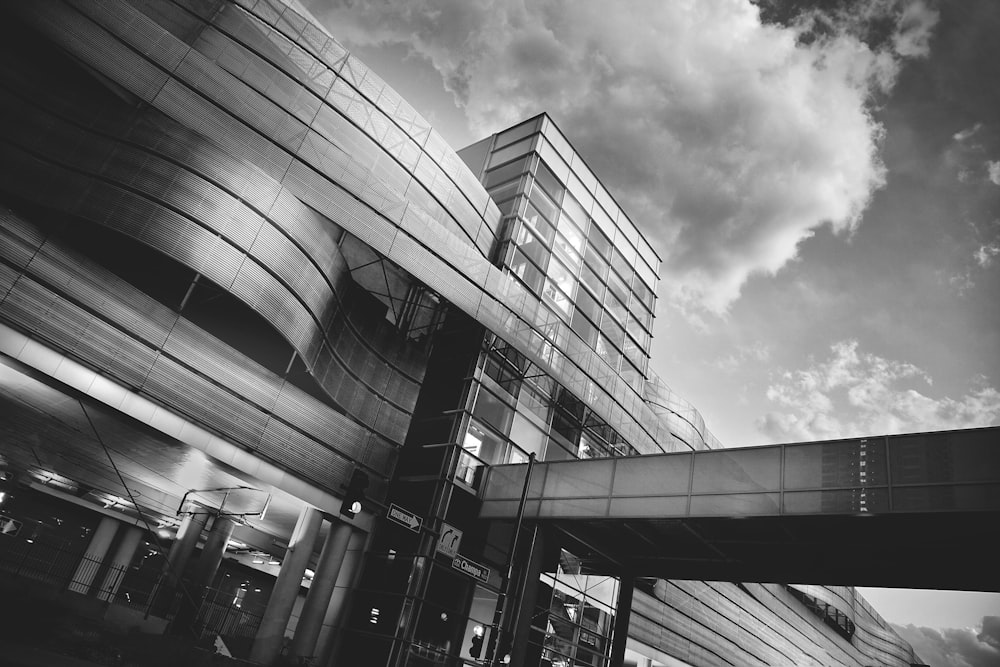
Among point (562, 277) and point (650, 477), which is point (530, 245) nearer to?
point (562, 277)

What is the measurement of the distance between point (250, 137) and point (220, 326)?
663cm

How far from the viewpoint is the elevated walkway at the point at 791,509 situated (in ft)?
47.5

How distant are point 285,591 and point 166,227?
11.4m

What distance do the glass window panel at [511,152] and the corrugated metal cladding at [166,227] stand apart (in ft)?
46.8

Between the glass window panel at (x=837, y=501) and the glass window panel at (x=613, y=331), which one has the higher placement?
the glass window panel at (x=613, y=331)

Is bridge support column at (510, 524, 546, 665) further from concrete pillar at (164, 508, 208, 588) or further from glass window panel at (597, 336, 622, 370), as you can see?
glass window panel at (597, 336, 622, 370)

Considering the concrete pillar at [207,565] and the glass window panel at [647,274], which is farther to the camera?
the glass window panel at [647,274]

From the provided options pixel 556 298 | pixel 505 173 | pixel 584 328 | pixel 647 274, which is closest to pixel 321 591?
pixel 556 298

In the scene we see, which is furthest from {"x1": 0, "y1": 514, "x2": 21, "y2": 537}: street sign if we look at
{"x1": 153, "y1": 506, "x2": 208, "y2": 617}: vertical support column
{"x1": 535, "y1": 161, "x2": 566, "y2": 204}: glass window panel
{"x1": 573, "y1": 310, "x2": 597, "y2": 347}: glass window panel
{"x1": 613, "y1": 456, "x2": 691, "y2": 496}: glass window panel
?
{"x1": 535, "y1": 161, "x2": 566, "y2": 204}: glass window panel

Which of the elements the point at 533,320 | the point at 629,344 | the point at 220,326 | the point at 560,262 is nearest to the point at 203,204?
the point at 220,326

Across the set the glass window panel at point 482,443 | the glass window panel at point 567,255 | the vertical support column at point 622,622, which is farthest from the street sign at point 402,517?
the glass window panel at point 567,255

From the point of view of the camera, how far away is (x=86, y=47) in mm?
17234

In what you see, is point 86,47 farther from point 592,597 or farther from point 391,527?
point 592,597

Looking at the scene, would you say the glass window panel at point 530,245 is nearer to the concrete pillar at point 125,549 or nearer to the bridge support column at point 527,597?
the bridge support column at point 527,597
